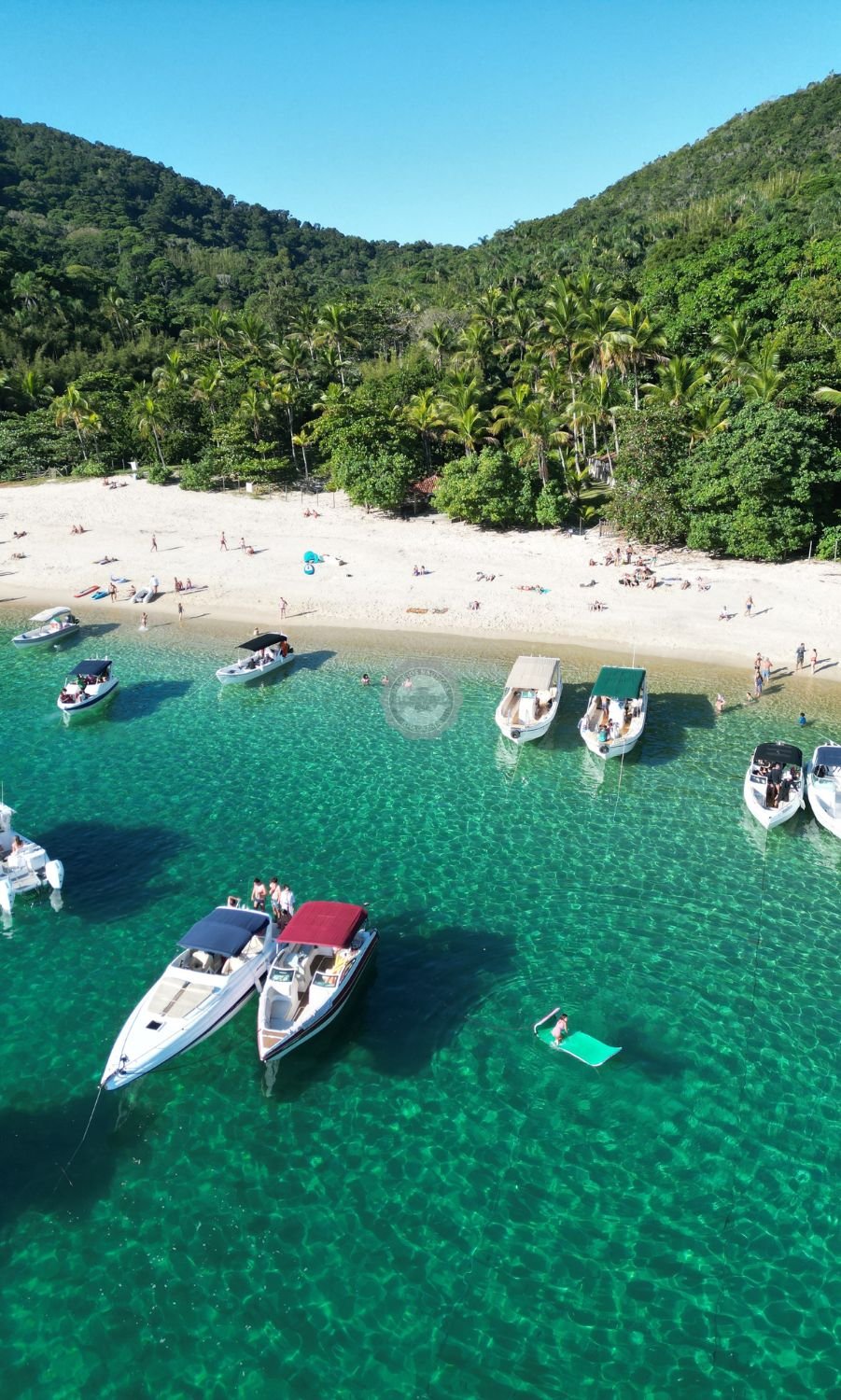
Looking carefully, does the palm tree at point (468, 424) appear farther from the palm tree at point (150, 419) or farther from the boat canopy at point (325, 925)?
the boat canopy at point (325, 925)

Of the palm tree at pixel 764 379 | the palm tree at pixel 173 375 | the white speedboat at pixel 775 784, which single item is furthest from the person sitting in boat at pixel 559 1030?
the palm tree at pixel 173 375

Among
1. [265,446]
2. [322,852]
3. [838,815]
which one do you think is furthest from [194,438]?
[838,815]

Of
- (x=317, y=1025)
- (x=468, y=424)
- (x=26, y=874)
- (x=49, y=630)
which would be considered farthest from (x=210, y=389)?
(x=317, y=1025)

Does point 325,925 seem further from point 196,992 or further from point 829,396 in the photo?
point 829,396

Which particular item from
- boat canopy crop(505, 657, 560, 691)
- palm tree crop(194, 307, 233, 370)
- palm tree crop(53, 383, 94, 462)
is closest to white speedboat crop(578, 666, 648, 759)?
boat canopy crop(505, 657, 560, 691)

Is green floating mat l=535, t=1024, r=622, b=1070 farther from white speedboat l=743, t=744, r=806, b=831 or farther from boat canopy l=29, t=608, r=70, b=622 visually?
boat canopy l=29, t=608, r=70, b=622

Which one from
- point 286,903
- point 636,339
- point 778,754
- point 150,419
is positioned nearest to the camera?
point 286,903
